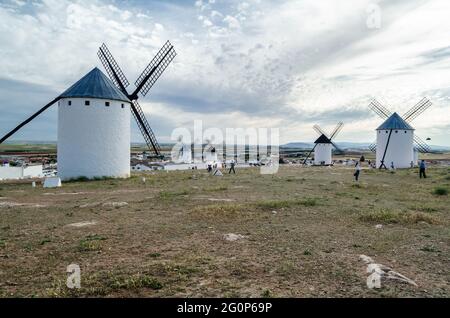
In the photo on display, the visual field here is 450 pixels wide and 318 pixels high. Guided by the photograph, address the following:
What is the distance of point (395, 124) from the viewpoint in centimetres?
4841

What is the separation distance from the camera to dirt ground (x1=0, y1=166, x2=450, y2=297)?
5.46m

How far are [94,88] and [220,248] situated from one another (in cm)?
2231

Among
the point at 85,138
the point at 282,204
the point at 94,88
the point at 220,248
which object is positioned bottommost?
the point at 220,248

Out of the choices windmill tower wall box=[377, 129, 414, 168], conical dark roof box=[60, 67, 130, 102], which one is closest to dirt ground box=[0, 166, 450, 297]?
conical dark roof box=[60, 67, 130, 102]

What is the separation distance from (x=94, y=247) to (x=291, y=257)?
14.7ft

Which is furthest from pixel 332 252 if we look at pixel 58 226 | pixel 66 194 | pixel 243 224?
pixel 66 194

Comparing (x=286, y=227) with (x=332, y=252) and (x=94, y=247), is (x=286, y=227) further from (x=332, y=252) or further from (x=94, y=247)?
(x=94, y=247)

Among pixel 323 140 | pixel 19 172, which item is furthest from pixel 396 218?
pixel 323 140

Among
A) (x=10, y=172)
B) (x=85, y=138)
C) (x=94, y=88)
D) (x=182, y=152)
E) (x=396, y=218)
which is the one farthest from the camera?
(x=182, y=152)

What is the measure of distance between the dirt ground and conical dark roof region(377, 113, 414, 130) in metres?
37.7

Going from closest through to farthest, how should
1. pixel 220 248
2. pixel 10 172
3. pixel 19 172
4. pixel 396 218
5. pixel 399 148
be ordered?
pixel 220 248
pixel 396 218
pixel 10 172
pixel 19 172
pixel 399 148

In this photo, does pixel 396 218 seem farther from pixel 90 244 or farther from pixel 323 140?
pixel 323 140

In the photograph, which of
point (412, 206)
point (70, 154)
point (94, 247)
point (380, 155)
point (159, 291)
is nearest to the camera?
point (159, 291)

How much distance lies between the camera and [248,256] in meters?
7.14
